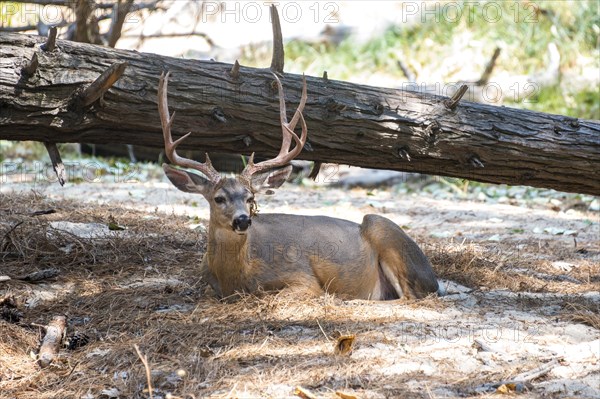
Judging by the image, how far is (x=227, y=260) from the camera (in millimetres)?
6785

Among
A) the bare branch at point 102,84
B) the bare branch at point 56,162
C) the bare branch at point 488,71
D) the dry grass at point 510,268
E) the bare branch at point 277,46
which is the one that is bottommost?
the dry grass at point 510,268

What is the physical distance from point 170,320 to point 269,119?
1.77m

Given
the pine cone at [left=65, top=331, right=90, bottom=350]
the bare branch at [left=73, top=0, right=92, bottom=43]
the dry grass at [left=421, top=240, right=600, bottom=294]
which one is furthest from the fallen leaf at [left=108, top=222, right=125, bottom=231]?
the bare branch at [left=73, top=0, right=92, bottom=43]

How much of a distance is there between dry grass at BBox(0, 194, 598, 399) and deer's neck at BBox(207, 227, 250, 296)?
6.1 inches

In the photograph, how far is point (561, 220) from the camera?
10.3 m

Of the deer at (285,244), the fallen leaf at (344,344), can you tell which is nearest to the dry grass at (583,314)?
the deer at (285,244)

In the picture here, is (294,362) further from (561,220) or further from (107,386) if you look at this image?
(561,220)

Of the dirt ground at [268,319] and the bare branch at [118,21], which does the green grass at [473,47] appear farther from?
the dirt ground at [268,319]

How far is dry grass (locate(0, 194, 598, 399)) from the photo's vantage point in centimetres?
492

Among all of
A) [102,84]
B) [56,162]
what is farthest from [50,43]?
[56,162]

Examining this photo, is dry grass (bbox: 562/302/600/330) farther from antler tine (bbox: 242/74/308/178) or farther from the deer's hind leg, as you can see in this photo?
antler tine (bbox: 242/74/308/178)

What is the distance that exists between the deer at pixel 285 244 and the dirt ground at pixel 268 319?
0.25 metres

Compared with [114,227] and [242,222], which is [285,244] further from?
[114,227]

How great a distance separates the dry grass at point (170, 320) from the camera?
16.1ft
